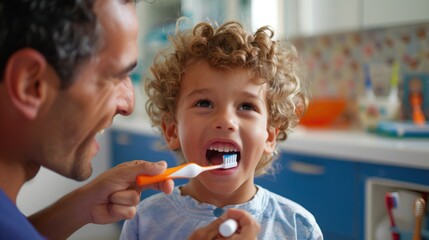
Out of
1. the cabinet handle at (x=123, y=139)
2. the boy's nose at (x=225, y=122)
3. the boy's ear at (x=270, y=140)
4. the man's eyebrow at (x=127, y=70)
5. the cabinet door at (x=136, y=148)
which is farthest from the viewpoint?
the cabinet handle at (x=123, y=139)

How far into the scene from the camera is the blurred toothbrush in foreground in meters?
0.66

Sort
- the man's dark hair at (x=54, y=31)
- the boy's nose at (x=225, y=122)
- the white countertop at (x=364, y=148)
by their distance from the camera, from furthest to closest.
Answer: the white countertop at (x=364, y=148)
the boy's nose at (x=225, y=122)
the man's dark hair at (x=54, y=31)

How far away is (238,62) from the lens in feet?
2.71

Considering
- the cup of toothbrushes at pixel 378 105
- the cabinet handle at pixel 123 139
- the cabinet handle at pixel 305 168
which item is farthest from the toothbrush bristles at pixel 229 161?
the cabinet handle at pixel 123 139

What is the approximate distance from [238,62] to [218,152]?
181 millimetres

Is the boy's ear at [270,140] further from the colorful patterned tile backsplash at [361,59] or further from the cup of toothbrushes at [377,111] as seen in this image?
the colorful patterned tile backsplash at [361,59]

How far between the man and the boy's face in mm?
Result: 157

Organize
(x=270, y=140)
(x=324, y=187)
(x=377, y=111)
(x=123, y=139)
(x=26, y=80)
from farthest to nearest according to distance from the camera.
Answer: (x=123, y=139) → (x=377, y=111) → (x=324, y=187) → (x=270, y=140) → (x=26, y=80)

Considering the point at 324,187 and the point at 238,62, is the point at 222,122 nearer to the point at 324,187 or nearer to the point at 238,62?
the point at 238,62

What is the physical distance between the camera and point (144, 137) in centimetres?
245

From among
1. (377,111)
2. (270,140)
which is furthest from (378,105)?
(270,140)

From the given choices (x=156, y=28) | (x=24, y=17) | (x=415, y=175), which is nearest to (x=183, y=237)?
(x=24, y=17)

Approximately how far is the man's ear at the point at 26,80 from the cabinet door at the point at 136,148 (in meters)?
1.53

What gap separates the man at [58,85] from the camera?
510mm
